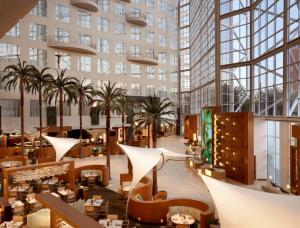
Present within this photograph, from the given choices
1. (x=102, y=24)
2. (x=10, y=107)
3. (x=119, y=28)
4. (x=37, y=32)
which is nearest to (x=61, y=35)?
(x=37, y=32)

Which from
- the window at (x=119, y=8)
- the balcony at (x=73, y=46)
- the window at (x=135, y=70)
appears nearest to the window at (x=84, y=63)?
the balcony at (x=73, y=46)

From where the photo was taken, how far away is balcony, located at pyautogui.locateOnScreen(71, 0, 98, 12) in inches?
1462

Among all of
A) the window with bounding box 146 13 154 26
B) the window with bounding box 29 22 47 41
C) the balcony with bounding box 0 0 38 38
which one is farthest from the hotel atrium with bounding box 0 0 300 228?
the window with bounding box 146 13 154 26

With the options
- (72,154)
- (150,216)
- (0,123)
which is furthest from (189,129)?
(150,216)

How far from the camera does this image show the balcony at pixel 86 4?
37.1 m

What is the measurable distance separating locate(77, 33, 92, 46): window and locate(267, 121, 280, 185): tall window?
87.5 feet

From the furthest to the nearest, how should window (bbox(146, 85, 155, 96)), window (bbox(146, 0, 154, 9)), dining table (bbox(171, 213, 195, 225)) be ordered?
window (bbox(146, 0, 154, 9)) → window (bbox(146, 85, 155, 96)) → dining table (bbox(171, 213, 195, 225))

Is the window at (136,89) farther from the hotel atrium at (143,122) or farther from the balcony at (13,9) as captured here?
the balcony at (13,9)

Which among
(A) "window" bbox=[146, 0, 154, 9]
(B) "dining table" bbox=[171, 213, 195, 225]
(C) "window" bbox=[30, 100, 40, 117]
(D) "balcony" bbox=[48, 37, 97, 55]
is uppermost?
(A) "window" bbox=[146, 0, 154, 9]

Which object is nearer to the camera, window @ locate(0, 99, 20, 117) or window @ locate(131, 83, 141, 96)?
window @ locate(0, 99, 20, 117)

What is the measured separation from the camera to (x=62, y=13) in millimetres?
36594

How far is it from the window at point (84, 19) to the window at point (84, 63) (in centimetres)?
452

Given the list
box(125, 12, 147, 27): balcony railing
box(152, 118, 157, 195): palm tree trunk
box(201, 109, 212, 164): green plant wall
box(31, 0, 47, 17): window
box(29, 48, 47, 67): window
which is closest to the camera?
box(152, 118, 157, 195): palm tree trunk

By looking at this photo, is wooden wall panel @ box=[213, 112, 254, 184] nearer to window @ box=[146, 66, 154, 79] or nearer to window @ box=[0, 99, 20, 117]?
window @ box=[0, 99, 20, 117]
